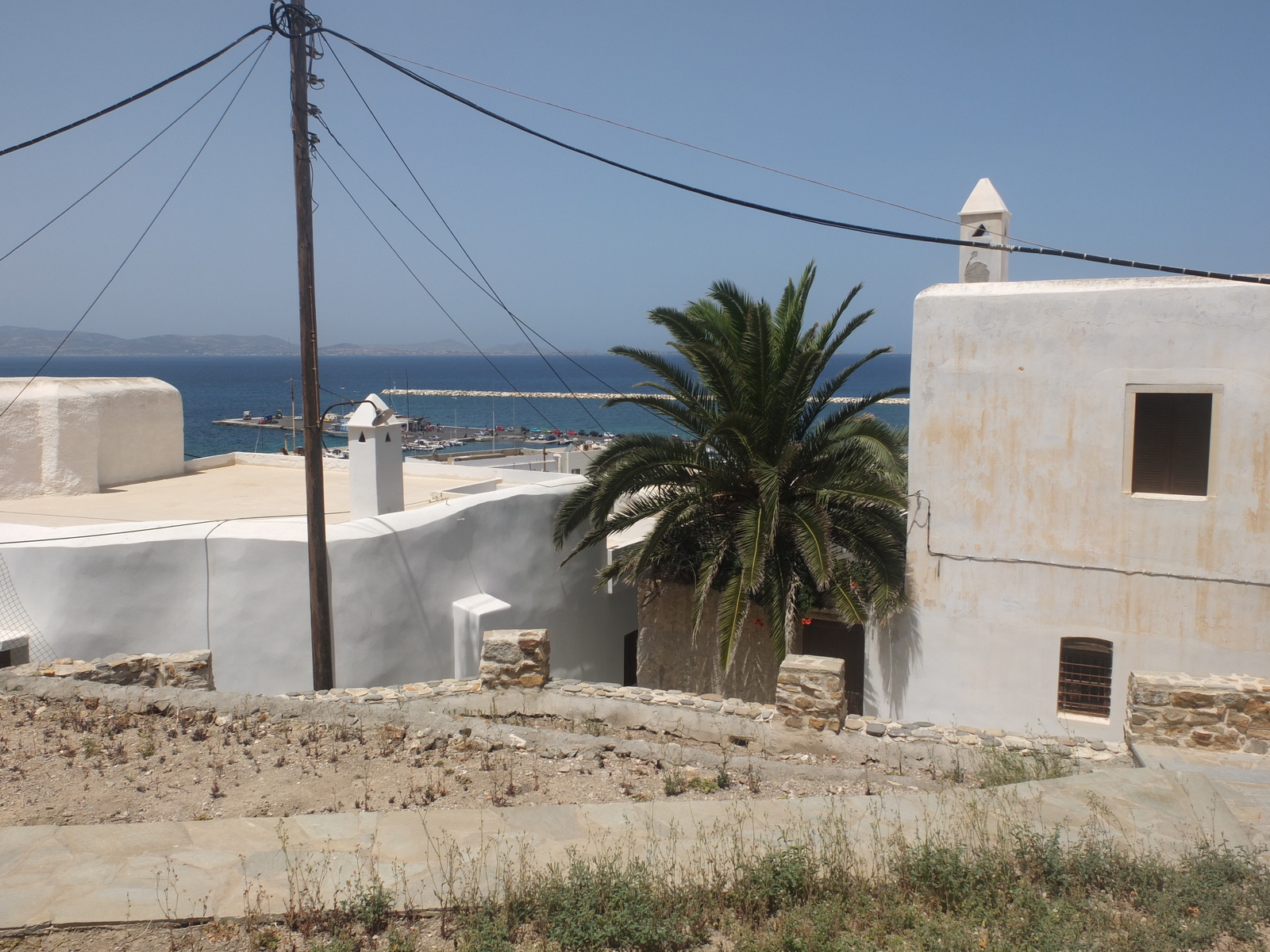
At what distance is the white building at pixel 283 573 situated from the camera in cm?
1031

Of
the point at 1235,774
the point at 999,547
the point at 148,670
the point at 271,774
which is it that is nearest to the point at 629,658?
the point at 999,547

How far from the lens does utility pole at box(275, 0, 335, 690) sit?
32.4ft

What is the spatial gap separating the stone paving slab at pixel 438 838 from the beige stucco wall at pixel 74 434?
10.6 m

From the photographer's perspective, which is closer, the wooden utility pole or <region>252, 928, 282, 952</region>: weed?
<region>252, 928, 282, 952</region>: weed

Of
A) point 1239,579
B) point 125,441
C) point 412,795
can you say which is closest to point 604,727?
point 412,795

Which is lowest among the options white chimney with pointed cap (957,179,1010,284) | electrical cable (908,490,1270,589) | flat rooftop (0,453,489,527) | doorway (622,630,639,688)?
doorway (622,630,639,688)

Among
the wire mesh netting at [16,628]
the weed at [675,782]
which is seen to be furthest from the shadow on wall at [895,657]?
the wire mesh netting at [16,628]

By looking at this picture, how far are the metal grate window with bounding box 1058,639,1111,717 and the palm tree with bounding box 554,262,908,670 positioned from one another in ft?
6.51

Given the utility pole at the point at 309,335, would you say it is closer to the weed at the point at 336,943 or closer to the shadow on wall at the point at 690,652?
the shadow on wall at the point at 690,652

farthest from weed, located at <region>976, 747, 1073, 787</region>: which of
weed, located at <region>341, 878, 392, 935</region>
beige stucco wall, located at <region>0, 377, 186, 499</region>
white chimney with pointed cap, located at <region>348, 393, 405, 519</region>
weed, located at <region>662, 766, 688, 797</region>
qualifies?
beige stucco wall, located at <region>0, 377, 186, 499</region>

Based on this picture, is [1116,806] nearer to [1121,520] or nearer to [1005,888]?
[1005,888]

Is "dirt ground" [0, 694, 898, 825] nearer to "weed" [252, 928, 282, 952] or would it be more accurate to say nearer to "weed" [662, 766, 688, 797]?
"weed" [662, 766, 688, 797]

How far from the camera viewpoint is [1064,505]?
10.3m

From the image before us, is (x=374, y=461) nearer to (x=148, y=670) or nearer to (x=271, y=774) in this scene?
(x=148, y=670)
